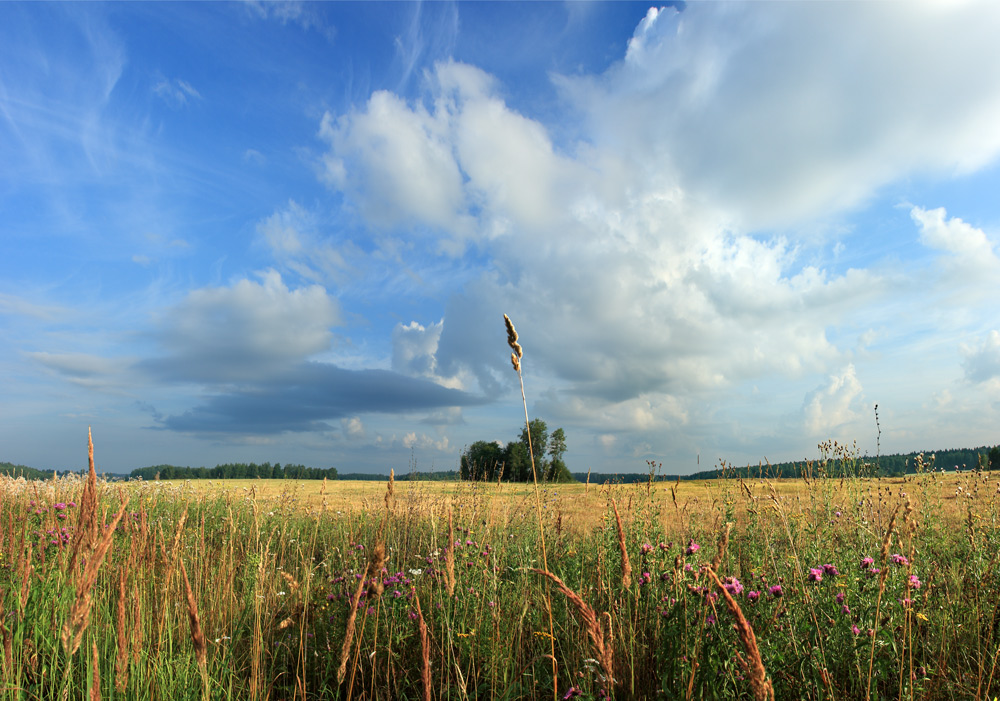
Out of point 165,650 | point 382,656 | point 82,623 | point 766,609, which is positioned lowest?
point 382,656

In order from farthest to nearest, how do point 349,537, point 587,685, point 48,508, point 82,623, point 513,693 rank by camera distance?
point 349,537, point 48,508, point 513,693, point 587,685, point 82,623

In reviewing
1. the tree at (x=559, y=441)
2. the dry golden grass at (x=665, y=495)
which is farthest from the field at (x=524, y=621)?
the tree at (x=559, y=441)

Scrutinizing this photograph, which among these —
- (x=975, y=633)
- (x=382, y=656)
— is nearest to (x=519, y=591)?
(x=382, y=656)

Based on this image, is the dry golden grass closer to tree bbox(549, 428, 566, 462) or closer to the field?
the field

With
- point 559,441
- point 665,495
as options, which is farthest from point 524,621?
point 559,441

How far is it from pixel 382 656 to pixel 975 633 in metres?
4.59

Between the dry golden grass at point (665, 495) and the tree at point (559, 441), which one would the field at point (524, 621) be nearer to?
the dry golden grass at point (665, 495)

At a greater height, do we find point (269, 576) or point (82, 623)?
point (82, 623)

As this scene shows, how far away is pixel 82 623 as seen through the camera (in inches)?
68.7

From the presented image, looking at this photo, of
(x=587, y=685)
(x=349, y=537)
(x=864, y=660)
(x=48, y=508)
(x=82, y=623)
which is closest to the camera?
(x=82, y=623)

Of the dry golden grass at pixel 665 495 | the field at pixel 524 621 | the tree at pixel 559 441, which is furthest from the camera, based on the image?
the tree at pixel 559 441

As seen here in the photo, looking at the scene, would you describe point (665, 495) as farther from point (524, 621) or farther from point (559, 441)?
point (559, 441)

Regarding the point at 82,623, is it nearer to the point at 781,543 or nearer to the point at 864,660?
the point at 864,660

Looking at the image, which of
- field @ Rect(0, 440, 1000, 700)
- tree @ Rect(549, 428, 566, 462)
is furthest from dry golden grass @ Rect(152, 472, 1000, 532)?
tree @ Rect(549, 428, 566, 462)
